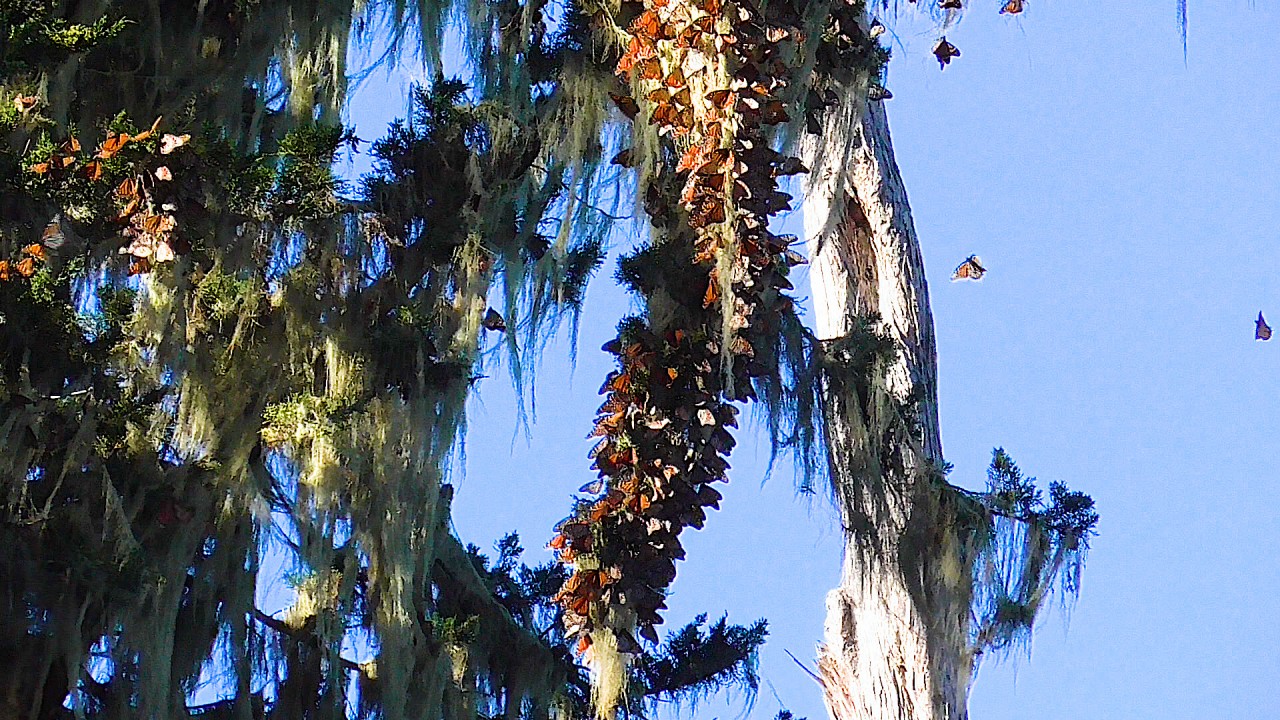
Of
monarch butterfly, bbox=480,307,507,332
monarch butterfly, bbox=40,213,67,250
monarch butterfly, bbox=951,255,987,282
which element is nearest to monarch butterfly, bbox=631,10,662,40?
monarch butterfly, bbox=480,307,507,332

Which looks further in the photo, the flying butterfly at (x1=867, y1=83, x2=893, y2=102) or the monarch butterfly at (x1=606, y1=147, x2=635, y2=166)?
the flying butterfly at (x1=867, y1=83, x2=893, y2=102)

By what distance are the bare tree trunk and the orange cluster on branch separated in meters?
0.81

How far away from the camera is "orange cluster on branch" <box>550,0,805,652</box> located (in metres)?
3.54

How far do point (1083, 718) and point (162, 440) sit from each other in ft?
108

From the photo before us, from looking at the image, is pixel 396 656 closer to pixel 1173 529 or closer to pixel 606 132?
pixel 606 132

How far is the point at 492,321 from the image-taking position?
149 inches

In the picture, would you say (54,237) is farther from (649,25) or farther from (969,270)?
(969,270)

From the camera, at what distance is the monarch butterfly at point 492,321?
3.77m

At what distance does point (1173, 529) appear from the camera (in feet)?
127

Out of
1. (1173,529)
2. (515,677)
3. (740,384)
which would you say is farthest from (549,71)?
(1173,529)

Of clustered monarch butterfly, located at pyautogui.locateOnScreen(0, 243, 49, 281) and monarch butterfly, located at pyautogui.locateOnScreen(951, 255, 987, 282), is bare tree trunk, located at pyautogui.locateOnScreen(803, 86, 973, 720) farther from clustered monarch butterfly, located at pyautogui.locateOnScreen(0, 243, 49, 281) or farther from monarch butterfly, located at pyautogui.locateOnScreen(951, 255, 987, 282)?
clustered monarch butterfly, located at pyautogui.locateOnScreen(0, 243, 49, 281)

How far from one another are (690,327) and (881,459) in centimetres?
124

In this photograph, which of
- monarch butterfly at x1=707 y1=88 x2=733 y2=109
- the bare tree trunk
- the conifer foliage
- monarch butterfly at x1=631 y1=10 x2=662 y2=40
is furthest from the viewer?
the bare tree trunk

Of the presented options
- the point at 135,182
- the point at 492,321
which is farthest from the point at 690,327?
the point at 135,182
